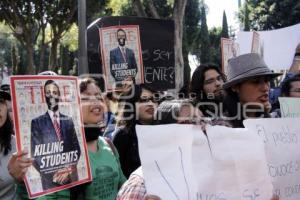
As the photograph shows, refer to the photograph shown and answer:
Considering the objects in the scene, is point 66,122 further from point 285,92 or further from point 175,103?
point 285,92

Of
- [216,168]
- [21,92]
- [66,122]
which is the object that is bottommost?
[216,168]

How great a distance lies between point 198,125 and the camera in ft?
6.60

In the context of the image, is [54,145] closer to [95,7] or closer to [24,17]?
[24,17]

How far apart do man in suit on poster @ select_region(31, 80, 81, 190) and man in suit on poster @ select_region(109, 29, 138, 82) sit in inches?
84.4

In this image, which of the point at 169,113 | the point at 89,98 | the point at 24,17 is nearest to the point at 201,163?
the point at 169,113

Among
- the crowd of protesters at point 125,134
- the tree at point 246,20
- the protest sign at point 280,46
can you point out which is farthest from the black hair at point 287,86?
the tree at point 246,20

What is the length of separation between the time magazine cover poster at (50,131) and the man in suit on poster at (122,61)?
209cm

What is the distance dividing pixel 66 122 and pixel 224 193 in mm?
941

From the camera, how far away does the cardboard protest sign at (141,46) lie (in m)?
4.77

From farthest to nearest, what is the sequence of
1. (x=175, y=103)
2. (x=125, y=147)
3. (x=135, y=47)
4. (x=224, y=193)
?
(x=135, y=47) < (x=125, y=147) < (x=175, y=103) < (x=224, y=193)

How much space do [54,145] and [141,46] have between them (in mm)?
2744

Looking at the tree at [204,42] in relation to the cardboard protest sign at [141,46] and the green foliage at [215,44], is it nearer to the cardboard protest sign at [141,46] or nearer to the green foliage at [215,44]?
the green foliage at [215,44]

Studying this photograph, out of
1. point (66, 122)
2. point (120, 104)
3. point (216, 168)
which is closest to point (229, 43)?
point (120, 104)

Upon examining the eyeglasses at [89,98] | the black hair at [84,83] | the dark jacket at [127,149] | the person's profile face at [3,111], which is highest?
the black hair at [84,83]
